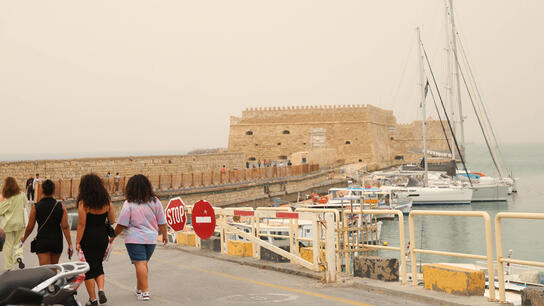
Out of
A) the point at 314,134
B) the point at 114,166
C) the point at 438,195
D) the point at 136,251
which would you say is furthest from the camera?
the point at 314,134

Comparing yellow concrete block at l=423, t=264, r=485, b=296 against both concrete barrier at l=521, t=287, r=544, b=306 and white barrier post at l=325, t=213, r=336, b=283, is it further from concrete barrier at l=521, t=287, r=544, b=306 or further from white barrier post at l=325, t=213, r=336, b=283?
white barrier post at l=325, t=213, r=336, b=283

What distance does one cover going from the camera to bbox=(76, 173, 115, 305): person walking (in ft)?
20.4

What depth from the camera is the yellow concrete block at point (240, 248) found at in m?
9.98

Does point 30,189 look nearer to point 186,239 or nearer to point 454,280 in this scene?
point 186,239

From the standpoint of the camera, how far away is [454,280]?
641cm

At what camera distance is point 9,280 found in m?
4.48

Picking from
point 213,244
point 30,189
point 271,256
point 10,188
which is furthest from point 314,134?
point 10,188

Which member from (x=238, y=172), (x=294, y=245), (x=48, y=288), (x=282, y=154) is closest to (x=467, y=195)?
(x=238, y=172)

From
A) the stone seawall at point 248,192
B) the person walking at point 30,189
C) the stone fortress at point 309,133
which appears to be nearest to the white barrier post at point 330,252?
the stone seawall at point 248,192

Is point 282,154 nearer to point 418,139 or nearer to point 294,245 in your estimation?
point 418,139

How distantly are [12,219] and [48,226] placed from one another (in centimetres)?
212

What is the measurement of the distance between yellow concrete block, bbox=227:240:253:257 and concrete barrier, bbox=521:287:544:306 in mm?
5367

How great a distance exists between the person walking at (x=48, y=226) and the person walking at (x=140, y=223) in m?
0.86

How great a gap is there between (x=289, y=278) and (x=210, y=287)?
49.2 inches
